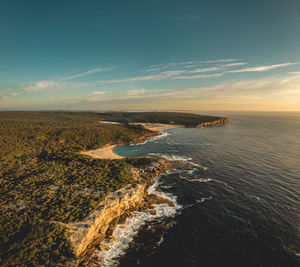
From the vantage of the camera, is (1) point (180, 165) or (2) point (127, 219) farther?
(1) point (180, 165)

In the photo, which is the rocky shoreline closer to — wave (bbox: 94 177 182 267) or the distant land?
the distant land

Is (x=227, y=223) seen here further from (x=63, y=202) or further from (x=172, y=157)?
(x=172, y=157)

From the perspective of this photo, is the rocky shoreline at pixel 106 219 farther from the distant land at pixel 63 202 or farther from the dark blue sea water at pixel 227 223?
the dark blue sea water at pixel 227 223

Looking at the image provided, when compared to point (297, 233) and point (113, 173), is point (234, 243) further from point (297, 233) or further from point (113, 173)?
point (113, 173)

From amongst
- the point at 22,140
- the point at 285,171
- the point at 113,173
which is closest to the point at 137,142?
the point at 113,173

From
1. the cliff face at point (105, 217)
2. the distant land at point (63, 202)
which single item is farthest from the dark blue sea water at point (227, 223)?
the distant land at point (63, 202)
